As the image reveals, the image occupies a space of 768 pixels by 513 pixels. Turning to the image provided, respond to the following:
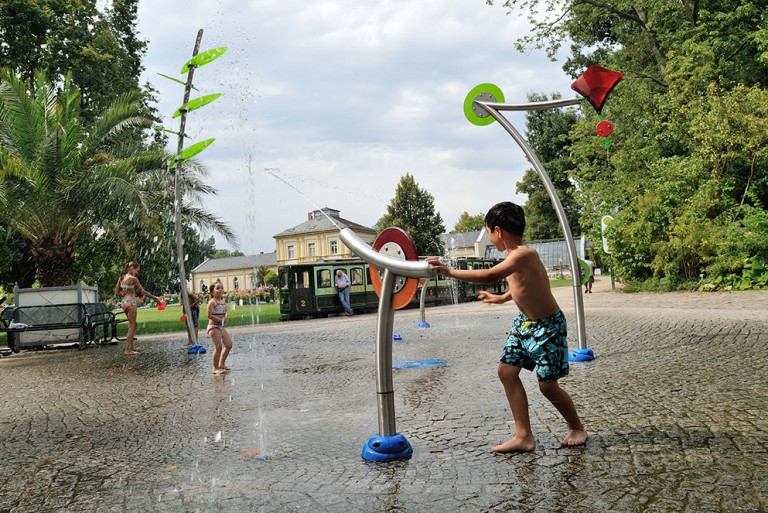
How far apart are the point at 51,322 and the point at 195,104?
6.17 m

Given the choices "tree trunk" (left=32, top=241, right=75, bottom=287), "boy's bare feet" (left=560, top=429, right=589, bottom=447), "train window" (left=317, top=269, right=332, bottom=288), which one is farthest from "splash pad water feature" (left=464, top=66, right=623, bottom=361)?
"train window" (left=317, top=269, right=332, bottom=288)

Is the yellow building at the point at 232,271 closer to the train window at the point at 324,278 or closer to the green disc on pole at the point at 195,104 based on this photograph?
the train window at the point at 324,278

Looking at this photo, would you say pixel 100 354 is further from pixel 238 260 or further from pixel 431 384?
pixel 238 260

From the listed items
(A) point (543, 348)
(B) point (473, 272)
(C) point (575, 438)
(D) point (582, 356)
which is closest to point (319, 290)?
(D) point (582, 356)

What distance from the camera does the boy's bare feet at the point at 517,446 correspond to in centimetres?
386

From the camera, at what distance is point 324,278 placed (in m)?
25.1

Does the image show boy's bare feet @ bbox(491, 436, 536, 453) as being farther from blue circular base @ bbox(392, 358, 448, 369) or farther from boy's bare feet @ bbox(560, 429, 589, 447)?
blue circular base @ bbox(392, 358, 448, 369)

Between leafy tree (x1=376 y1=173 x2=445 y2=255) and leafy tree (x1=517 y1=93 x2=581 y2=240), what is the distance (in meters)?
9.40

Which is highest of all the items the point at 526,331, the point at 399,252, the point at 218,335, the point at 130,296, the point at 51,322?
the point at 399,252

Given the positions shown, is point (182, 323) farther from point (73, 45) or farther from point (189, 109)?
point (189, 109)

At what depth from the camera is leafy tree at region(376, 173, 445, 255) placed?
63906 mm

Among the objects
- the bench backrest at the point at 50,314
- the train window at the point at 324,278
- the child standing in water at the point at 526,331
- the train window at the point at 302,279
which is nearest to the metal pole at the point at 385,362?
the child standing in water at the point at 526,331

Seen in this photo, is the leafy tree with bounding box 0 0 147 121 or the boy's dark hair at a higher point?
the leafy tree with bounding box 0 0 147 121

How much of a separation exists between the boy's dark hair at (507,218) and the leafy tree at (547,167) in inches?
1819
